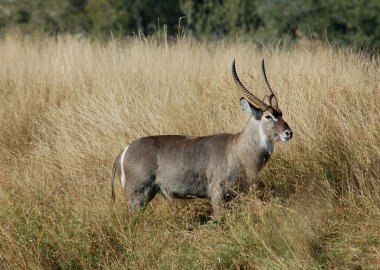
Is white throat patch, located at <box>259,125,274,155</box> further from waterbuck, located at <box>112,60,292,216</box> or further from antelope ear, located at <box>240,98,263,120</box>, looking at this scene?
antelope ear, located at <box>240,98,263,120</box>

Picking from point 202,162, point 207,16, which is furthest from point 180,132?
point 207,16

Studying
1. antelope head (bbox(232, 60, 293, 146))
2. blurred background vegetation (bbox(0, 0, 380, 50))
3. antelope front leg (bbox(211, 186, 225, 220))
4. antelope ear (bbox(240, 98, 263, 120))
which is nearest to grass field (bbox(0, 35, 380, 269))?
antelope front leg (bbox(211, 186, 225, 220))

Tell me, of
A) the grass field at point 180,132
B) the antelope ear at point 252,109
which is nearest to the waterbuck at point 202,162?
the antelope ear at point 252,109

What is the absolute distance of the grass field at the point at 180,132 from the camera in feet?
17.1

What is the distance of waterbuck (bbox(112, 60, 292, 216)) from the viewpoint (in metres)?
5.89

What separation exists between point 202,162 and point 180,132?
4.15ft

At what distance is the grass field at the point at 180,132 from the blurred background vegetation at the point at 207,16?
809cm

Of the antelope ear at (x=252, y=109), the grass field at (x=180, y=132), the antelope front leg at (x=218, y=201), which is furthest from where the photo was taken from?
the antelope ear at (x=252, y=109)

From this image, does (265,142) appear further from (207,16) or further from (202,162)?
(207,16)

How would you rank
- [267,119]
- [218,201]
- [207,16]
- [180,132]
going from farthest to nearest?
[207,16]
[180,132]
[267,119]
[218,201]

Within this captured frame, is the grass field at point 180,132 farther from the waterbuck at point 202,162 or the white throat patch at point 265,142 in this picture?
the white throat patch at point 265,142

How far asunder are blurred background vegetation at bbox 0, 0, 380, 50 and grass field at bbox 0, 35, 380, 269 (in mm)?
8093

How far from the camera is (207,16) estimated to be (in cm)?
1936

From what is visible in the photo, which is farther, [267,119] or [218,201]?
[267,119]
